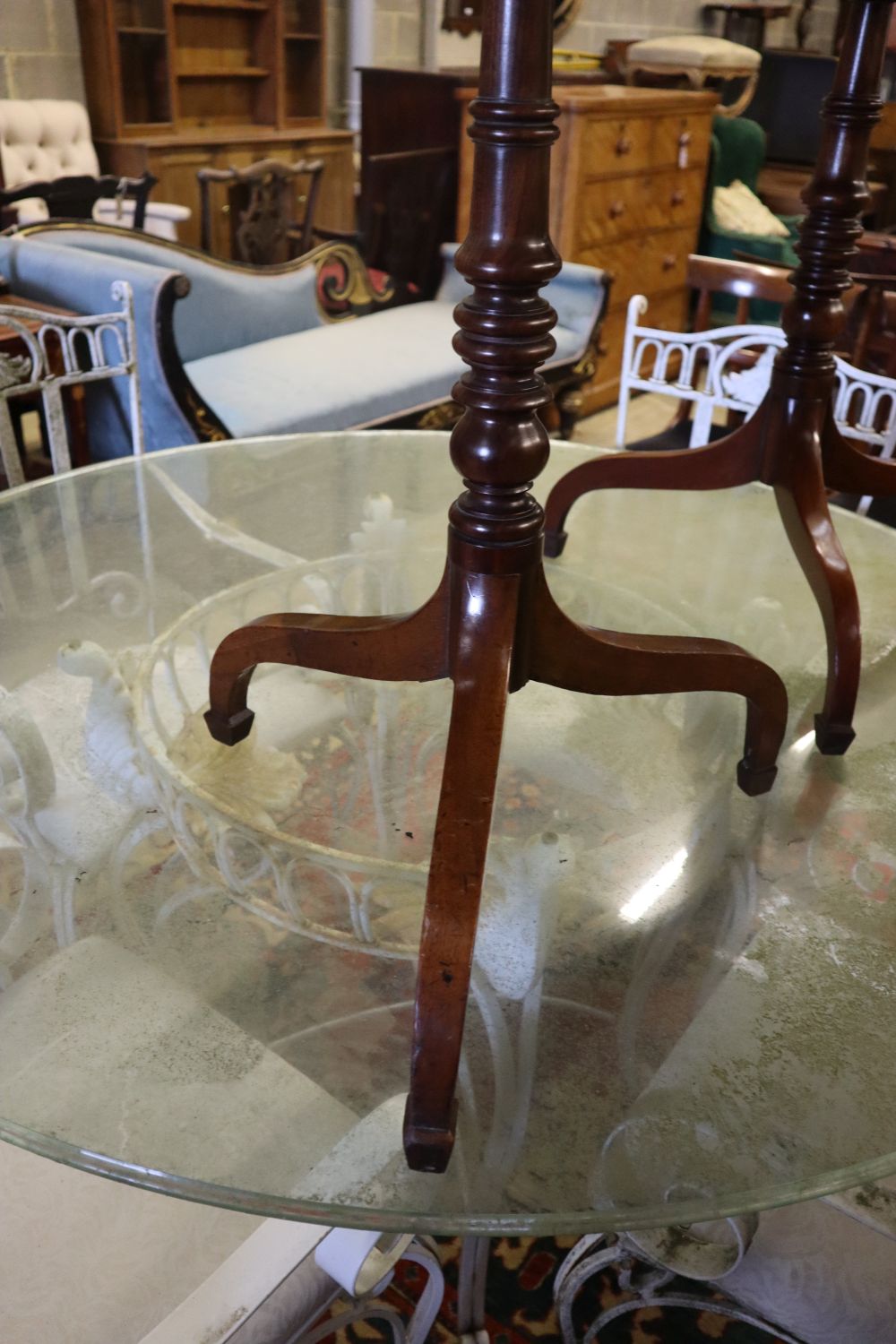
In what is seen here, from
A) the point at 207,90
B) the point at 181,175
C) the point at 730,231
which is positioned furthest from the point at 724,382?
the point at 207,90

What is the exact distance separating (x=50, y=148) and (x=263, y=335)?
1.97m

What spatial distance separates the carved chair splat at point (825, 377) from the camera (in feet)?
2.95

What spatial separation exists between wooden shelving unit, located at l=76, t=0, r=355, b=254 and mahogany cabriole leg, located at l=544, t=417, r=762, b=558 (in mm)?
3668

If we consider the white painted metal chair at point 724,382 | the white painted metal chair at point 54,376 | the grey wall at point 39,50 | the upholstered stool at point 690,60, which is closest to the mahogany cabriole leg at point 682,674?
the white painted metal chair at point 724,382

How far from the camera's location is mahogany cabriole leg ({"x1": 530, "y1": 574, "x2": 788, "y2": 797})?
0.74 meters

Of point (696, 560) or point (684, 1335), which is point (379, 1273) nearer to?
point (684, 1335)

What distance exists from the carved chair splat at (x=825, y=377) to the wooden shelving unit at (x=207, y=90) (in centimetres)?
381

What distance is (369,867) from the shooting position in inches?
26.5

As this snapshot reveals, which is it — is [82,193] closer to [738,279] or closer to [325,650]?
[738,279]

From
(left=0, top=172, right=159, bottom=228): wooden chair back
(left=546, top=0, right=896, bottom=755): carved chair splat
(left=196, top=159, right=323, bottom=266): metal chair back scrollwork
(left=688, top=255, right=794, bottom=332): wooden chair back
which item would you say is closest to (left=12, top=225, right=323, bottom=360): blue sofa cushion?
(left=196, top=159, right=323, bottom=266): metal chair back scrollwork

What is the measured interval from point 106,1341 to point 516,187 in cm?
62

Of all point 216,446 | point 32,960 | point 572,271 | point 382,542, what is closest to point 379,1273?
point 32,960

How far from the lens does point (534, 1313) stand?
0.98 m

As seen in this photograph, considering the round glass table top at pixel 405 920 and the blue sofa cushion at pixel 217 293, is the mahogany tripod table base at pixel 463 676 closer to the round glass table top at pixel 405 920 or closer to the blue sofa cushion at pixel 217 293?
the round glass table top at pixel 405 920
